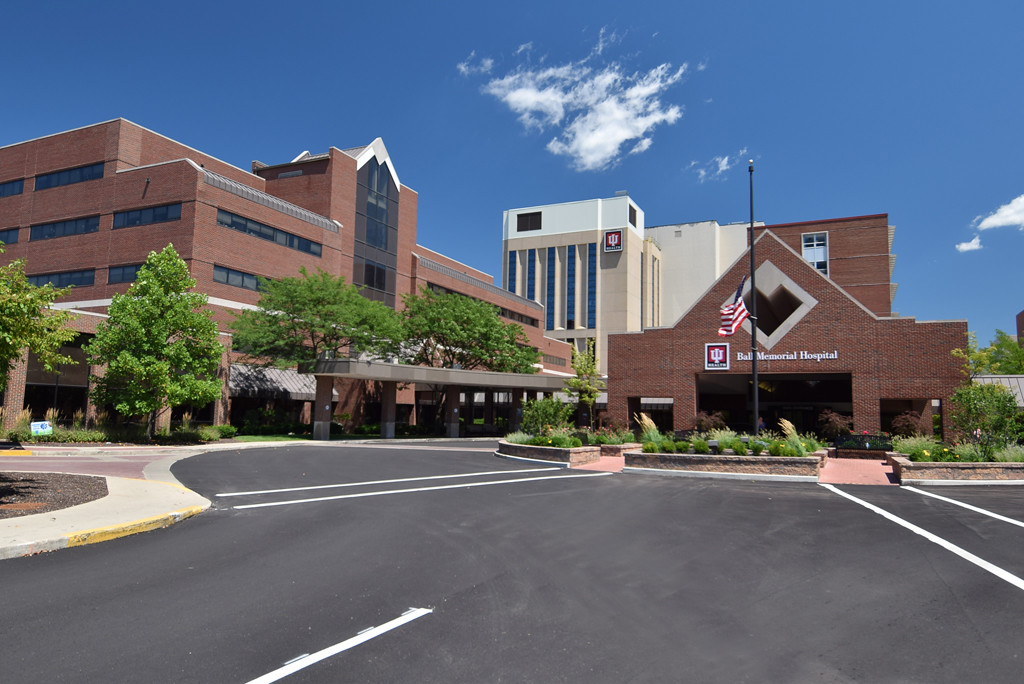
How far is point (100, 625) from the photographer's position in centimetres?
554

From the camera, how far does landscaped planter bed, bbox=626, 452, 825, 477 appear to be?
62.3ft

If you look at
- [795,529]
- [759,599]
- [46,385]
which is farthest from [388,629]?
[46,385]

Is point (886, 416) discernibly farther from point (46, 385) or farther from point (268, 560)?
point (46, 385)

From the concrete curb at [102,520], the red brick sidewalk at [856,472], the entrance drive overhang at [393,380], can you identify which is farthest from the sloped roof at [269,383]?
the red brick sidewalk at [856,472]

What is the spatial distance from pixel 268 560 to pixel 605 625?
14.9 ft

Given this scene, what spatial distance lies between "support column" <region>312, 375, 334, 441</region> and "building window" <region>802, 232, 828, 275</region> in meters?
38.0

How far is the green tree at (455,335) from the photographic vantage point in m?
46.0

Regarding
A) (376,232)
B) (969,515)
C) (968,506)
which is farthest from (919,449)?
(376,232)

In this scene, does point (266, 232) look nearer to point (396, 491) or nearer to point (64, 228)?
point (64, 228)

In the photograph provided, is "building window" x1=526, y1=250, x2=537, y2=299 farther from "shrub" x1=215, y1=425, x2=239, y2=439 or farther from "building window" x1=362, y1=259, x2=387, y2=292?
"shrub" x1=215, y1=425, x2=239, y2=439

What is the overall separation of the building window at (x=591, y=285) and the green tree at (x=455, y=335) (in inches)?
2060

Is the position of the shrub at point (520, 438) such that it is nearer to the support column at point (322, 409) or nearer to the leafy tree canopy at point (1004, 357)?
the support column at point (322, 409)

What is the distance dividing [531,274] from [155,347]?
80254 millimetres

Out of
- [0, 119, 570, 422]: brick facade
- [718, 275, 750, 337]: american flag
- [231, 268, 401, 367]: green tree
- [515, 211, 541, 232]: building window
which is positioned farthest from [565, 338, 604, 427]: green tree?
[515, 211, 541, 232]: building window
